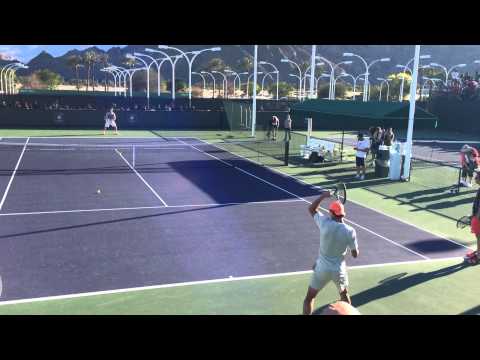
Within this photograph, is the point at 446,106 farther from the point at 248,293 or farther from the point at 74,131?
the point at 248,293

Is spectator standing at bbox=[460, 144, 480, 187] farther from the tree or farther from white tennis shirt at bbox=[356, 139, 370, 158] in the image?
the tree

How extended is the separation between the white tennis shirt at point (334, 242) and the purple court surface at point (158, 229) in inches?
122

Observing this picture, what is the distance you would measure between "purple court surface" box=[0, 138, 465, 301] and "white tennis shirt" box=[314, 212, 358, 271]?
3101mm

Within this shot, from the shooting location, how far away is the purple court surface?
957cm

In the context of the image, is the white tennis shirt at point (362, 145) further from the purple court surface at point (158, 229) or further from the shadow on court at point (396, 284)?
the shadow on court at point (396, 284)

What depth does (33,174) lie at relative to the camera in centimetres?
1986

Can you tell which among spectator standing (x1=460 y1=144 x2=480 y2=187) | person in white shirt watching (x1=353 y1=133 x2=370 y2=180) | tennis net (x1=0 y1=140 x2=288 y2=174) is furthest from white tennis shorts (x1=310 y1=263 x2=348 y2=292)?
tennis net (x1=0 y1=140 x2=288 y2=174)

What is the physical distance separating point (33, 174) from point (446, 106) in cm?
4237

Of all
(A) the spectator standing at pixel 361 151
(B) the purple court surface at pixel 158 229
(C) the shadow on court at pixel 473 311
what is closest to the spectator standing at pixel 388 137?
(A) the spectator standing at pixel 361 151

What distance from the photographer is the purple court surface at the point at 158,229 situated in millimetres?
9570

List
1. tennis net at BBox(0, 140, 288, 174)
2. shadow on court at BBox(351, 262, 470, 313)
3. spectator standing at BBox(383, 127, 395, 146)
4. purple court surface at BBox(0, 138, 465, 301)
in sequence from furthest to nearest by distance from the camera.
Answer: tennis net at BBox(0, 140, 288, 174) < spectator standing at BBox(383, 127, 395, 146) < purple court surface at BBox(0, 138, 465, 301) < shadow on court at BBox(351, 262, 470, 313)

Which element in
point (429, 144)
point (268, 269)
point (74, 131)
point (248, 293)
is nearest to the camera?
point (248, 293)

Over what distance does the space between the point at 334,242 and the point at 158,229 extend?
6783mm
